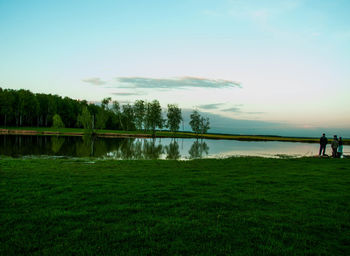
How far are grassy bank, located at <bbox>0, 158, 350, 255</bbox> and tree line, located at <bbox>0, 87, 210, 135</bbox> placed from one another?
8401 cm

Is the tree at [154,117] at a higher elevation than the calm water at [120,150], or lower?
higher

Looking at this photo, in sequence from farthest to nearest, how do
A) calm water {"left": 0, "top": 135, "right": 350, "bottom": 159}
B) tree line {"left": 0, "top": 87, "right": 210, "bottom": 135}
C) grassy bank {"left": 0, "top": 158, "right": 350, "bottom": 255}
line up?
1. tree line {"left": 0, "top": 87, "right": 210, "bottom": 135}
2. calm water {"left": 0, "top": 135, "right": 350, "bottom": 159}
3. grassy bank {"left": 0, "top": 158, "right": 350, "bottom": 255}

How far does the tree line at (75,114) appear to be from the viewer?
321ft

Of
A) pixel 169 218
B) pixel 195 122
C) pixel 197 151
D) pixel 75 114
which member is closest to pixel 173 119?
pixel 195 122

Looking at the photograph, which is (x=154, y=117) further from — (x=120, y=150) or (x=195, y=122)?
(x=120, y=150)

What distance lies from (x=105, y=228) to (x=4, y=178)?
8854 millimetres

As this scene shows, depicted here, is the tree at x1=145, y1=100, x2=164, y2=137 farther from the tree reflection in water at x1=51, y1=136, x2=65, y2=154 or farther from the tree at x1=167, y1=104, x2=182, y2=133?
the tree reflection in water at x1=51, y1=136, x2=65, y2=154

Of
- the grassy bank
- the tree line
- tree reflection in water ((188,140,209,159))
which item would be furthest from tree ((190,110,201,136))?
the grassy bank

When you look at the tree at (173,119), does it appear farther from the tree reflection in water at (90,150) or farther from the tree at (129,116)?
the tree reflection in water at (90,150)

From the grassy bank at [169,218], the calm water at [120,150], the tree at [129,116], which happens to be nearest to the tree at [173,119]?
the tree at [129,116]

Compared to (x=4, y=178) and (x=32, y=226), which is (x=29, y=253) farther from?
(x=4, y=178)

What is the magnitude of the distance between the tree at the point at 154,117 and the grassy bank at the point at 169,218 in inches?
3794

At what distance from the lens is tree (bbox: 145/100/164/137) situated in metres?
109

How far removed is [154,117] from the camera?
10869 centimetres
